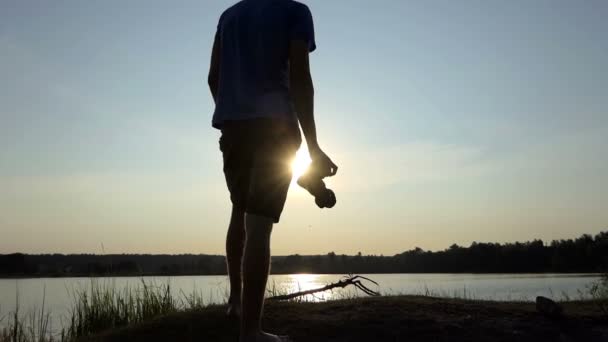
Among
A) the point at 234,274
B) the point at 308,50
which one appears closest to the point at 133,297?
the point at 234,274

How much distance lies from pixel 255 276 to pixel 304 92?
1.20 metres

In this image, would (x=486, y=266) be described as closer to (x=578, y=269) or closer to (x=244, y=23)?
(x=578, y=269)

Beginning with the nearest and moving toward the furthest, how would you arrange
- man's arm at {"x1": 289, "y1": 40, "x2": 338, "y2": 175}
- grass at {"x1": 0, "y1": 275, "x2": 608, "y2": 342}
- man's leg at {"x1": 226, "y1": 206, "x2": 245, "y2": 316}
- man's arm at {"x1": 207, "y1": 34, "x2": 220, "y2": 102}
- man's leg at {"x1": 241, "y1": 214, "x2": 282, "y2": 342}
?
1. man's leg at {"x1": 241, "y1": 214, "x2": 282, "y2": 342}
2. man's arm at {"x1": 289, "y1": 40, "x2": 338, "y2": 175}
3. man's leg at {"x1": 226, "y1": 206, "x2": 245, "y2": 316}
4. man's arm at {"x1": 207, "y1": 34, "x2": 220, "y2": 102}
5. grass at {"x1": 0, "y1": 275, "x2": 608, "y2": 342}

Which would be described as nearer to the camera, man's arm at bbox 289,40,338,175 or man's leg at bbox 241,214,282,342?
man's leg at bbox 241,214,282,342

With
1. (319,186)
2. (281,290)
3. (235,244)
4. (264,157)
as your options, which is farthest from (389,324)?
(281,290)

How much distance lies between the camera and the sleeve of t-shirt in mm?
3297

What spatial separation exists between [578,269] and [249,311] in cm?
9909

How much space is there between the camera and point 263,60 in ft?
10.9

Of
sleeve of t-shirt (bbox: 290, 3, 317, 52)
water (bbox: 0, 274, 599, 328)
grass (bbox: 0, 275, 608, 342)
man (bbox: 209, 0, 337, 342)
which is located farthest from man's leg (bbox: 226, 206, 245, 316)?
grass (bbox: 0, 275, 608, 342)

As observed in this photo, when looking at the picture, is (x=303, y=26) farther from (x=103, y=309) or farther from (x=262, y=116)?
(x=103, y=309)

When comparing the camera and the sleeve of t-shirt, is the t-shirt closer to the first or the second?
the sleeve of t-shirt

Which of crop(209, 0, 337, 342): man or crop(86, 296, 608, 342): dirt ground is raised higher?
crop(209, 0, 337, 342): man

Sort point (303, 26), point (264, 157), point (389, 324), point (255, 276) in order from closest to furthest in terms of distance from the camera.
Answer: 1. point (255, 276)
2. point (264, 157)
3. point (303, 26)
4. point (389, 324)

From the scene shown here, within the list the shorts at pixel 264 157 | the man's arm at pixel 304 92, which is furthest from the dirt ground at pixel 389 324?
the man's arm at pixel 304 92
